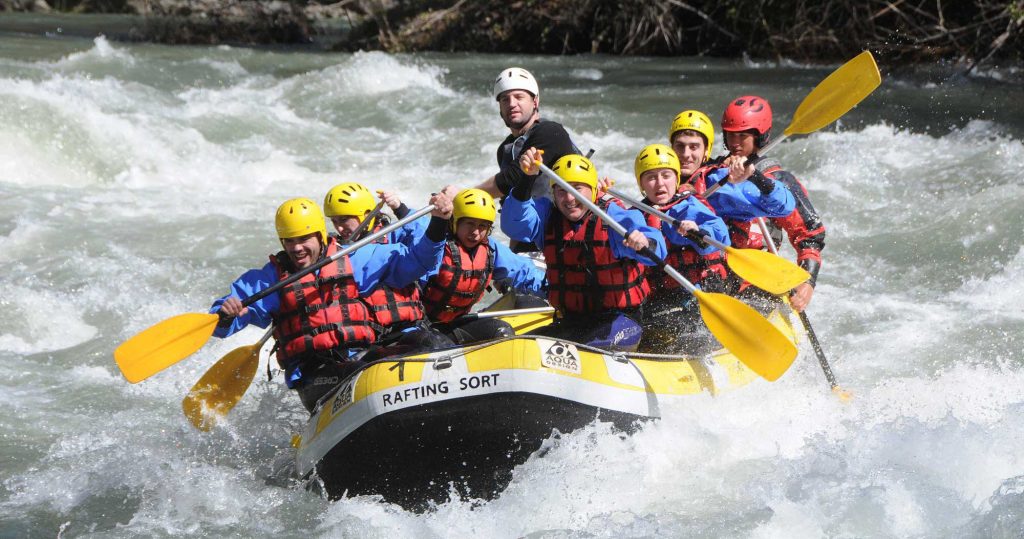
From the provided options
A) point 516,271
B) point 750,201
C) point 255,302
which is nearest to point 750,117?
point 750,201

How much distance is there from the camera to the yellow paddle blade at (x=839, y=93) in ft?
19.4

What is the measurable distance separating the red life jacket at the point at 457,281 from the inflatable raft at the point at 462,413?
0.72 metres

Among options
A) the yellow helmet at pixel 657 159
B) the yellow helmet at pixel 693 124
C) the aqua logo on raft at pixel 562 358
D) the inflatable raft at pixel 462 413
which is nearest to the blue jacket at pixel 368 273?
the inflatable raft at pixel 462 413

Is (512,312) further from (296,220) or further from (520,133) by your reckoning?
(296,220)

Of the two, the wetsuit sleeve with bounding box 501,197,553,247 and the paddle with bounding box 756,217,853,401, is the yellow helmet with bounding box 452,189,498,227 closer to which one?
the wetsuit sleeve with bounding box 501,197,553,247

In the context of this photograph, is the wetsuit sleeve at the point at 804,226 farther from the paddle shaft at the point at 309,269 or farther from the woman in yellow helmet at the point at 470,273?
the paddle shaft at the point at 309,269

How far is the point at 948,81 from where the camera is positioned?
12.2 m

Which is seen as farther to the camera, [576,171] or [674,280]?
[674,280]

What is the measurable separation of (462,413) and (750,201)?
1.81 m

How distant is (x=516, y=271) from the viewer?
5.52 meters

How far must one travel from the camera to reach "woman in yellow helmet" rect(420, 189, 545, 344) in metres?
4.93

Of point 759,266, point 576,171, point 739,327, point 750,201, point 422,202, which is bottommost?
point 422,202

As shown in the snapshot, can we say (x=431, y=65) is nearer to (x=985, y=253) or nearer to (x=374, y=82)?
(x=374, y=82)

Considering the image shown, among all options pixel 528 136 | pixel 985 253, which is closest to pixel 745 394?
pixel 528 136
